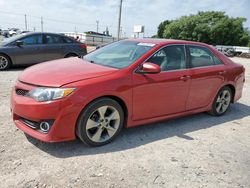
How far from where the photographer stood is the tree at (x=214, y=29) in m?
61.2

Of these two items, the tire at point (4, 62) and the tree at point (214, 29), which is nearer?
the tire at point (4, 62)

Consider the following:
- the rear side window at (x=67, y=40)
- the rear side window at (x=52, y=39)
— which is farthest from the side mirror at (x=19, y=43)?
the rear side window at (x=67, y=40)

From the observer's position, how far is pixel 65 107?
127 inches

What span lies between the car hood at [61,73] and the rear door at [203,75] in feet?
5.40

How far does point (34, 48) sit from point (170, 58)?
6.41 metres

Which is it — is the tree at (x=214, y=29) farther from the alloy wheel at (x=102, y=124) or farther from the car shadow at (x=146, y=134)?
the alloy wheel at (x=102, y=124)

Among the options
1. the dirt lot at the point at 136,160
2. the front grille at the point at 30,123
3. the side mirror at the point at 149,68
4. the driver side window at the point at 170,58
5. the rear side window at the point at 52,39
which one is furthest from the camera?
the rear side window at the point at 52,39

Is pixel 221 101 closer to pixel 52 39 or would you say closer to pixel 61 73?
pixel 61 73

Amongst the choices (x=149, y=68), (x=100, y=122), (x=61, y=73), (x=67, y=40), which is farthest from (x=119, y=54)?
(x=67, y=40)

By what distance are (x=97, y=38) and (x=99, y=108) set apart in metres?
30.3

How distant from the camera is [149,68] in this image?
3.85 metres

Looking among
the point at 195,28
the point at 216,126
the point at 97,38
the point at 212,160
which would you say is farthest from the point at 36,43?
the point at 195,28

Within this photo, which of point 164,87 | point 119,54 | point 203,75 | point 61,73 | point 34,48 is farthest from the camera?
point 34,48

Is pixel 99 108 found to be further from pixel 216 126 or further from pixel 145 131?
pixel 216 126
